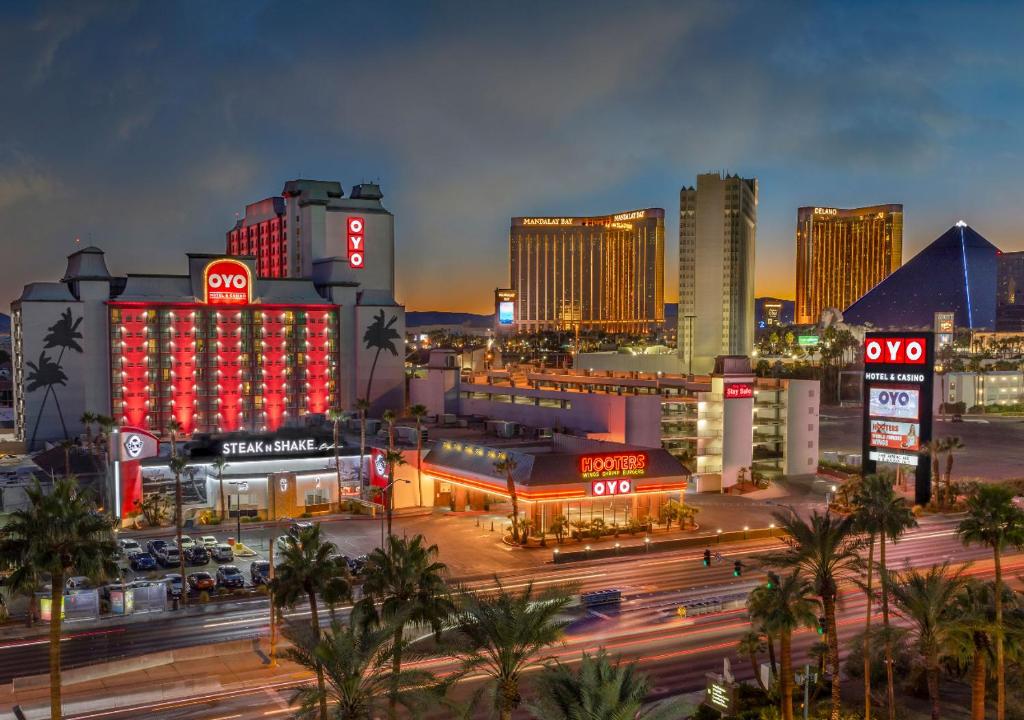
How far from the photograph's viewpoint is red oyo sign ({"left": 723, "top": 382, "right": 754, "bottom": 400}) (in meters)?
91.2

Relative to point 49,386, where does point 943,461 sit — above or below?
below

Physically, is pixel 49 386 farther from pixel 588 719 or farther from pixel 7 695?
pixel 588 719

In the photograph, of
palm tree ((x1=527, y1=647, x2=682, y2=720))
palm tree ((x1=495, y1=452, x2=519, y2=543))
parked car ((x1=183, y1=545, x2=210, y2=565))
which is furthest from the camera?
palm tree ((x1=495, y1=452, x2=519, y2=543))

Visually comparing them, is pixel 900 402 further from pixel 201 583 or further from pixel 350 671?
pixel 350 671

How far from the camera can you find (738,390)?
301 feet

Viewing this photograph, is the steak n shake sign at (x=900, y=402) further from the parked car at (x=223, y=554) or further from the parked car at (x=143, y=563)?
the parked car at (x=143, y=563)

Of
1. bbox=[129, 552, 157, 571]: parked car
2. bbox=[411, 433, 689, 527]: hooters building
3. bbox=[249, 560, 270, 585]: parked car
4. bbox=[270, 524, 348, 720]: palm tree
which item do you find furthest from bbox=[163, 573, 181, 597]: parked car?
bbox=[411, 433, 689, 527]: hooters building

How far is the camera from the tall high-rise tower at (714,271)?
156 m

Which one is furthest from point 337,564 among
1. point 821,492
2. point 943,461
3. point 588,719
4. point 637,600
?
point 943,461

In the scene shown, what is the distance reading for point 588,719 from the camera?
883 inches

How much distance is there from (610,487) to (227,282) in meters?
71.1

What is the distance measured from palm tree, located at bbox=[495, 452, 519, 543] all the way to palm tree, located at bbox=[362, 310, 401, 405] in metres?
62.8

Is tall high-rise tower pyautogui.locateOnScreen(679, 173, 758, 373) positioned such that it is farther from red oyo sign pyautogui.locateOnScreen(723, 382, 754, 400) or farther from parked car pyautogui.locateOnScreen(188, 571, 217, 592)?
parked car pyautogui.locateOnScreen(188, 571, 217, 592)

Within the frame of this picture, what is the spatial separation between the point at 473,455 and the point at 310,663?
5184 cm
